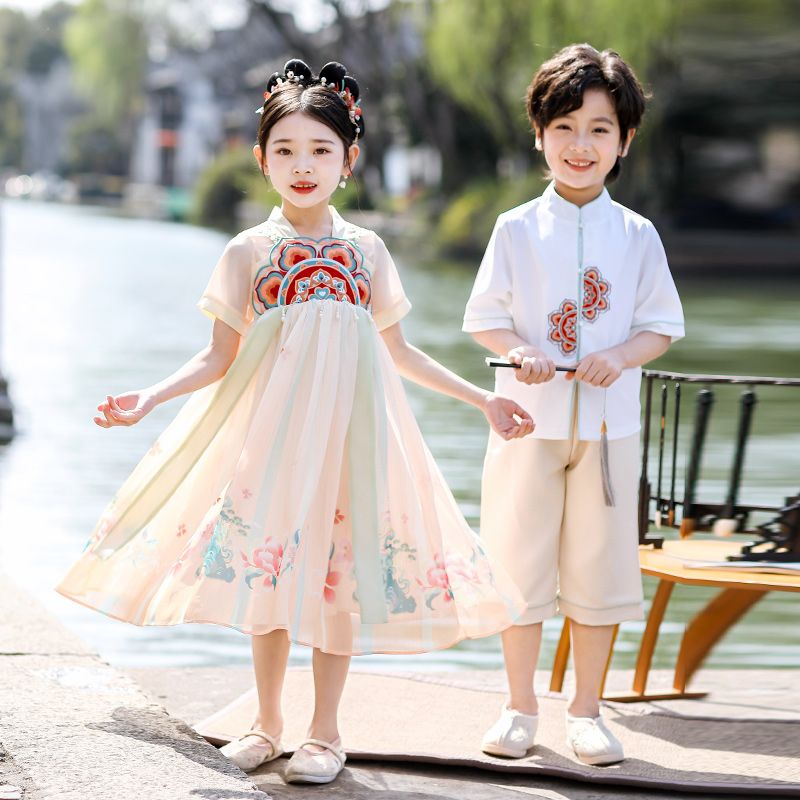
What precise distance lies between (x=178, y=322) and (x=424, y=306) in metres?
3.00

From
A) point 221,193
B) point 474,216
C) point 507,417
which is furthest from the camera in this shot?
point 221,193

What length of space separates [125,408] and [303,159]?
1.92ft

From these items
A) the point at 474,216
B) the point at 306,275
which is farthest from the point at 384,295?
the point at 474,216

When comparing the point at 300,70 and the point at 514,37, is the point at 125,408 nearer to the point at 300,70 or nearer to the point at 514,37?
the point at 300,70

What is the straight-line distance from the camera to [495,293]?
10.6 feet

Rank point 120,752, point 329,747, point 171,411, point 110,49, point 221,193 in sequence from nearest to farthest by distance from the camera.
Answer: point 120,752 < point 329,747 < point 171,411 < point 221,193 < point 110,49

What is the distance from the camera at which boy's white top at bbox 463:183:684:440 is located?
10.5 feet

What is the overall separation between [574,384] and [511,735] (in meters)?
0.71

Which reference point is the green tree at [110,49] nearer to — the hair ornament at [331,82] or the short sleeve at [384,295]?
the hair ornament at [331,82]

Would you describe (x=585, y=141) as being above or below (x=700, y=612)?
above

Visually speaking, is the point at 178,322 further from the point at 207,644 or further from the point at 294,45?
the point at 294,45

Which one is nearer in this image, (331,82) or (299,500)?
(299,500)

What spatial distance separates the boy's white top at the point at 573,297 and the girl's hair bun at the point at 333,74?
431 mm

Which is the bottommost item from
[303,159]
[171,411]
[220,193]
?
[171,411]
